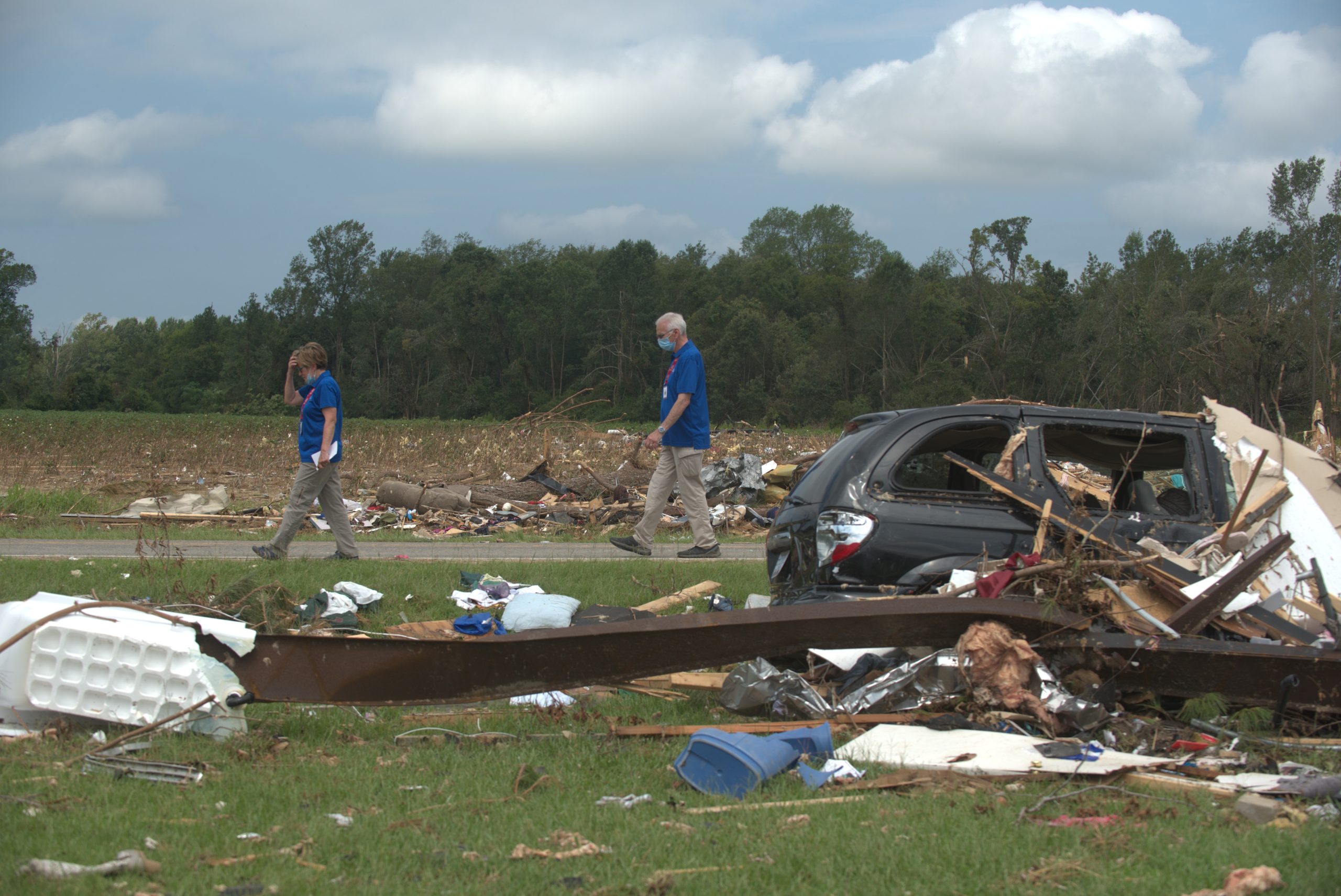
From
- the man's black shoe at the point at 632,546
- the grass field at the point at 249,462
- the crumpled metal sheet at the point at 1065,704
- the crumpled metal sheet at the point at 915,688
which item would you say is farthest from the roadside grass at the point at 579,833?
the grass field at the point at 249,462

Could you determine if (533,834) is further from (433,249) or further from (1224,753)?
(433,249)

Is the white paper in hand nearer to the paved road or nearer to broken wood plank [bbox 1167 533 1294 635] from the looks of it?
the paved road

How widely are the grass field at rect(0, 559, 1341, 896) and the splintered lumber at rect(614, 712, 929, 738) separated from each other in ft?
0.13

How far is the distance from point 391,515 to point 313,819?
10939mm

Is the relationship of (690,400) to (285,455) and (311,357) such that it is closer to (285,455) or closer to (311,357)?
(311,357)

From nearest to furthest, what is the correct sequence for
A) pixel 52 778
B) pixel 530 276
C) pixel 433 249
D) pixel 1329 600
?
pixel 52 778, pixel 1329 600, pixel 530 276, pixel 433 249

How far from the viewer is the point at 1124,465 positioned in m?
6.41

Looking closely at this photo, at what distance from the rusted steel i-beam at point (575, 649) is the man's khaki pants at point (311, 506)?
15.5 ft

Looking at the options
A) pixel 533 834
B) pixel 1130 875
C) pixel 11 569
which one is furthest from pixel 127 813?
pixel 11 569

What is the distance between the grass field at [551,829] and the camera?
295 centimetres

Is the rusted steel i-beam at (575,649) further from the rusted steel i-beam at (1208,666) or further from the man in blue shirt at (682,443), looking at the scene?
the man in blue shirt at (682,443)

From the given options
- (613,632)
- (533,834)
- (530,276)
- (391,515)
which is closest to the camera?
(533,834)

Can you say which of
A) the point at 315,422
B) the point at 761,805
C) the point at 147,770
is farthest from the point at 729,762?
the point at 315,422

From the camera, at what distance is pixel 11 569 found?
854 cm
